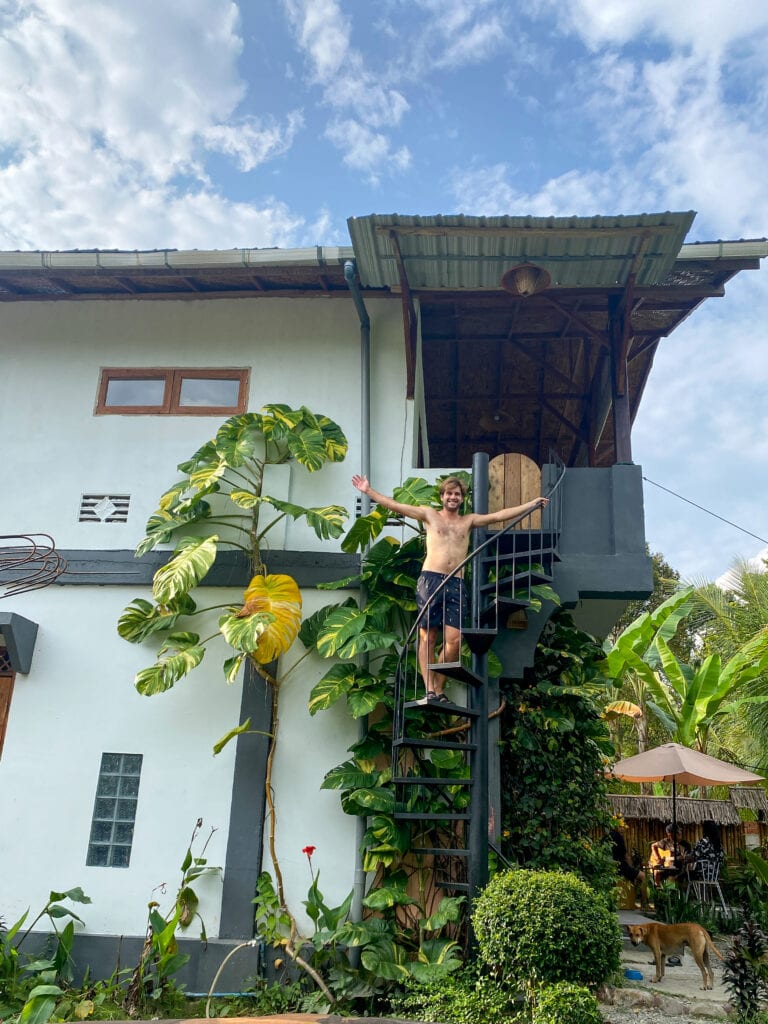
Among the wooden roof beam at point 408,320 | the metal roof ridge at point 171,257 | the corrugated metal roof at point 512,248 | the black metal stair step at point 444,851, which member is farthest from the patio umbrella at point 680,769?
the metal roof ridge at point 171,257

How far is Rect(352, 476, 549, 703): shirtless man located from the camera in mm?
5969

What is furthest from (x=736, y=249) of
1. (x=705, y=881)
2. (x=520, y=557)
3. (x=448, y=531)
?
(x=705, y=881)

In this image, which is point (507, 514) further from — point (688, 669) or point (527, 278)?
point (688, 669)

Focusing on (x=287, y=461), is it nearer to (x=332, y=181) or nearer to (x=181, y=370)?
(x=181, y=370)

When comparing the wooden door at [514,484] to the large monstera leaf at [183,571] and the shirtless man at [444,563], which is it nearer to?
the shirtless man at [444,563]

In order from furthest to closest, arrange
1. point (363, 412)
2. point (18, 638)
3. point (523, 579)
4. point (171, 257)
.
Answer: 1. point (363, 412)
2. point (171, 257)
3. point (18, 638)
4. point (523, 579)

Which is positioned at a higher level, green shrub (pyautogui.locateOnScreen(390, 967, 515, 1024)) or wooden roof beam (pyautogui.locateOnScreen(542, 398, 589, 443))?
wooden roof beam (pyautogui.locateOnScreen(542, 398, 589, 443))

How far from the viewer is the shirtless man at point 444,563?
5969 millimetres

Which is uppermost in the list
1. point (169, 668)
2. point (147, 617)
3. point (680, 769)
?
point (147, 617)

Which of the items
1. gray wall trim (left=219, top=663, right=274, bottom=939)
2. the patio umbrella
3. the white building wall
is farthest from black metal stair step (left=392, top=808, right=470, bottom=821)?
the patio umbrella

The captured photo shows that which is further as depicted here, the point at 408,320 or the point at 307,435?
the point at 408,320

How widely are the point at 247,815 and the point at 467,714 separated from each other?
1894mm

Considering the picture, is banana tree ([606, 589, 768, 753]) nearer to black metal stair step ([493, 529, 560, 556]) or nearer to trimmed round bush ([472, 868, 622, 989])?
black metal stair step ([493, 529, 560, 556])

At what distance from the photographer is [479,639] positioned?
593cm
